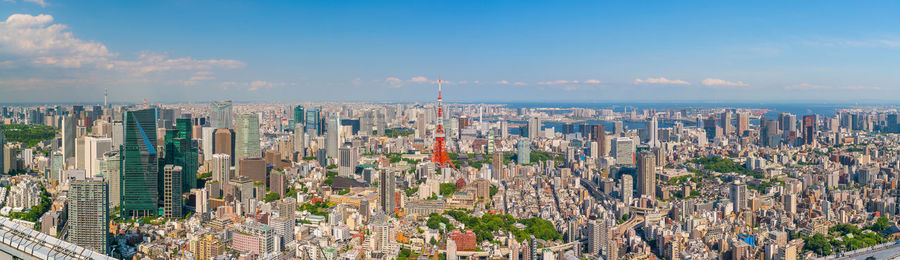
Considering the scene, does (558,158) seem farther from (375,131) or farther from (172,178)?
(172,178)

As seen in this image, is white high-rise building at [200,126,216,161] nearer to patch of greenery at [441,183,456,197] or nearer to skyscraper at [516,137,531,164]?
patch of greenery at [441,183,456,197]

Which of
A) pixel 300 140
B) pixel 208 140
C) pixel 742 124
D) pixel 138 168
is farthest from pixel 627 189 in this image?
pixel 742 124

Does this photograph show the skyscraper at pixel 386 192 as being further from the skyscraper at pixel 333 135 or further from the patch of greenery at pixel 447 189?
the skyscraper at pixel 333 135

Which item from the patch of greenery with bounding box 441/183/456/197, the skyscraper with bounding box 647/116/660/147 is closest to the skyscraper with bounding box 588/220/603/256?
the patch of greenery with bounding box 441/183/456/197

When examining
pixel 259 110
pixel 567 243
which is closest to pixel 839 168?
pixel 567 243

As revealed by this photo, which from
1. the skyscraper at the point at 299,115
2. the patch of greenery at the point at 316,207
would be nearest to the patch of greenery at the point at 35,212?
the patch of greenery at the point at 316,207

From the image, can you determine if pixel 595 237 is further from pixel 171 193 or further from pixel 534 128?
pixel 534 128
